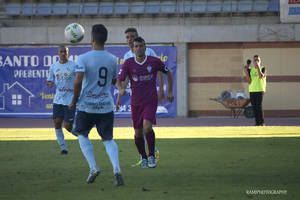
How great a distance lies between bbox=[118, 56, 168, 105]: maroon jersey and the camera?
10.3 metres

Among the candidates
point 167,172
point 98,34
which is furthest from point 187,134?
point 98,34

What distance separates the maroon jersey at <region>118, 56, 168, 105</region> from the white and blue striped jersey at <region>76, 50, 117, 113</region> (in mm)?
1659

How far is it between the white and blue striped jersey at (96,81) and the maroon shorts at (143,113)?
5.69 ft

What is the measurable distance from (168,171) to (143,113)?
1070 mm

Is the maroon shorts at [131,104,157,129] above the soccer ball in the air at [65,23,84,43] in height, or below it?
below

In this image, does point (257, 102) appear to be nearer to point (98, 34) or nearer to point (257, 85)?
point (257, 85)

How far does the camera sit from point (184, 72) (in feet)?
94.3

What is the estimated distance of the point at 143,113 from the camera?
34.0ft

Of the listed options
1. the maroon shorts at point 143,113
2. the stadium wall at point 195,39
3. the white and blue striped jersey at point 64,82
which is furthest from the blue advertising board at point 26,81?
the maroon shorts at point 143,113

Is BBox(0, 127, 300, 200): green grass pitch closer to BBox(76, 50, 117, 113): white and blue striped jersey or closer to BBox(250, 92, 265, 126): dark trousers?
BBox(76, 50, 117, 113): white and blue striped jersey

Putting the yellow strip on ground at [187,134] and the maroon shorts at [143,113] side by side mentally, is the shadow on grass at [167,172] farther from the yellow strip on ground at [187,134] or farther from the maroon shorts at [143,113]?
the yellow strip on ground at [187,134]

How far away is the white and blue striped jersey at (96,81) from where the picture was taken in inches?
332

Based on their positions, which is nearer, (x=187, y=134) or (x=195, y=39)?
(x=187, y=134)

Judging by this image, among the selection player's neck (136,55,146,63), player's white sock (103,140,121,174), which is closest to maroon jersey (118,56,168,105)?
player's neck (136,55,146,63)
